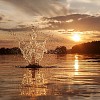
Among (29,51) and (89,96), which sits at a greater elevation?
(29,51)

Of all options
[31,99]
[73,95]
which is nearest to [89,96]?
[73,95]

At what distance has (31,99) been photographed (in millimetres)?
28344

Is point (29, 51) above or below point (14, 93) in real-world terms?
above

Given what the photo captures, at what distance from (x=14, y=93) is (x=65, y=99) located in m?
6.13

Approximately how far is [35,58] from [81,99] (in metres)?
57.8

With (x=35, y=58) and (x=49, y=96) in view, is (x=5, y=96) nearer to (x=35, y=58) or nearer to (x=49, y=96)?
(x=49, y=96)

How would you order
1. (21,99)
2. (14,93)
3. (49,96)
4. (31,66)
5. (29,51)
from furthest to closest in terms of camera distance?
1. (31,66)
2. (29,51)
3. (14,93)
4. (49,96)
5. (21,99)

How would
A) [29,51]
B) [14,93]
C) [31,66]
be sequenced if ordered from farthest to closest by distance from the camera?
[31,66] → [29,51] → [14,93]

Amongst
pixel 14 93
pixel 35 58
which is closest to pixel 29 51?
pixel 35 58

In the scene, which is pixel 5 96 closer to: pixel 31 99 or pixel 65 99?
pixel 31 99

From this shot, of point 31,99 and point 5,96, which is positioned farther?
point 5,96

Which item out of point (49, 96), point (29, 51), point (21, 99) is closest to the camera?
point (21, 99)

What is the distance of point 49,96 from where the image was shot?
30.3 m

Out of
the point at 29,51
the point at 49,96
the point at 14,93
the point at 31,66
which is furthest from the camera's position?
the point at 31,66
